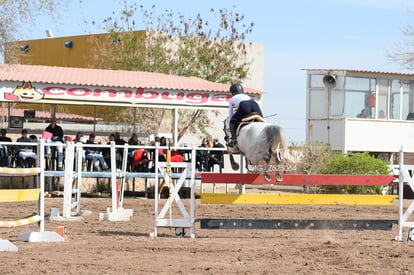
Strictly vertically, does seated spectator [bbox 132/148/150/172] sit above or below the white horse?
below

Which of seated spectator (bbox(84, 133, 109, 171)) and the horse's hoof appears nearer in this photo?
the horse's hoof

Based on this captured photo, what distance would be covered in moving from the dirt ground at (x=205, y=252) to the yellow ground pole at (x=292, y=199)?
0.56 metres

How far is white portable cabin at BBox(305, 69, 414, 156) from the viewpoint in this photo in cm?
3534

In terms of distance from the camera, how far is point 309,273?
9.69 metres

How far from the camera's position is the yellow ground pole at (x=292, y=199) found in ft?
45.5

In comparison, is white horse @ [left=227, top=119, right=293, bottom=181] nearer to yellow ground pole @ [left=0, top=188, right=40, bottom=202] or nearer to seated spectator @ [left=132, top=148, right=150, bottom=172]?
yellow ground pole @ [left=0, top=188, right=40, bottom=202]

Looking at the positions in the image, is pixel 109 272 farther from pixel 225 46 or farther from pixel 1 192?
pixel 225 46

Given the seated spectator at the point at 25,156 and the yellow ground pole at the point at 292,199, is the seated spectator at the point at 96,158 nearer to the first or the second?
the seated spectator at the point at 25,156

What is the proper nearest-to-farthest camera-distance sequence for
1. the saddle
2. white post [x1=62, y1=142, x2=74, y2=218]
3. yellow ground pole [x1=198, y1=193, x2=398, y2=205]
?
yellow ground pole [x1=198, y1=193, x2=398, y2=205], the saddle, white post [x1=62, y1=142, x2=74, y2=218]

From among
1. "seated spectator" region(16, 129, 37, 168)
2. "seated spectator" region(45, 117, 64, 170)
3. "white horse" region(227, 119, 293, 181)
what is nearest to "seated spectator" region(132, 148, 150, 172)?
"seated spectator" region(45, 117, 64, 170)

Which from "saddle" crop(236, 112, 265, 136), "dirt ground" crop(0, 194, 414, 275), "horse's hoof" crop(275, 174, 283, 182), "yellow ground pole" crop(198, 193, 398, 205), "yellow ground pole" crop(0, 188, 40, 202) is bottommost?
"dirt ground" crop(0, 194, 414, 275)

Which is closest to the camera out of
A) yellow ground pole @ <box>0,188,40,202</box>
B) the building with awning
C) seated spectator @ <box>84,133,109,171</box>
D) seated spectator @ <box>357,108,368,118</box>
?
yellow ground pole @ <box>0,188,40,202</box>

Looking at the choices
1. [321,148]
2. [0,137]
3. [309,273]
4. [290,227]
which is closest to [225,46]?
[321,148]

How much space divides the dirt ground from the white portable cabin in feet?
63.6
